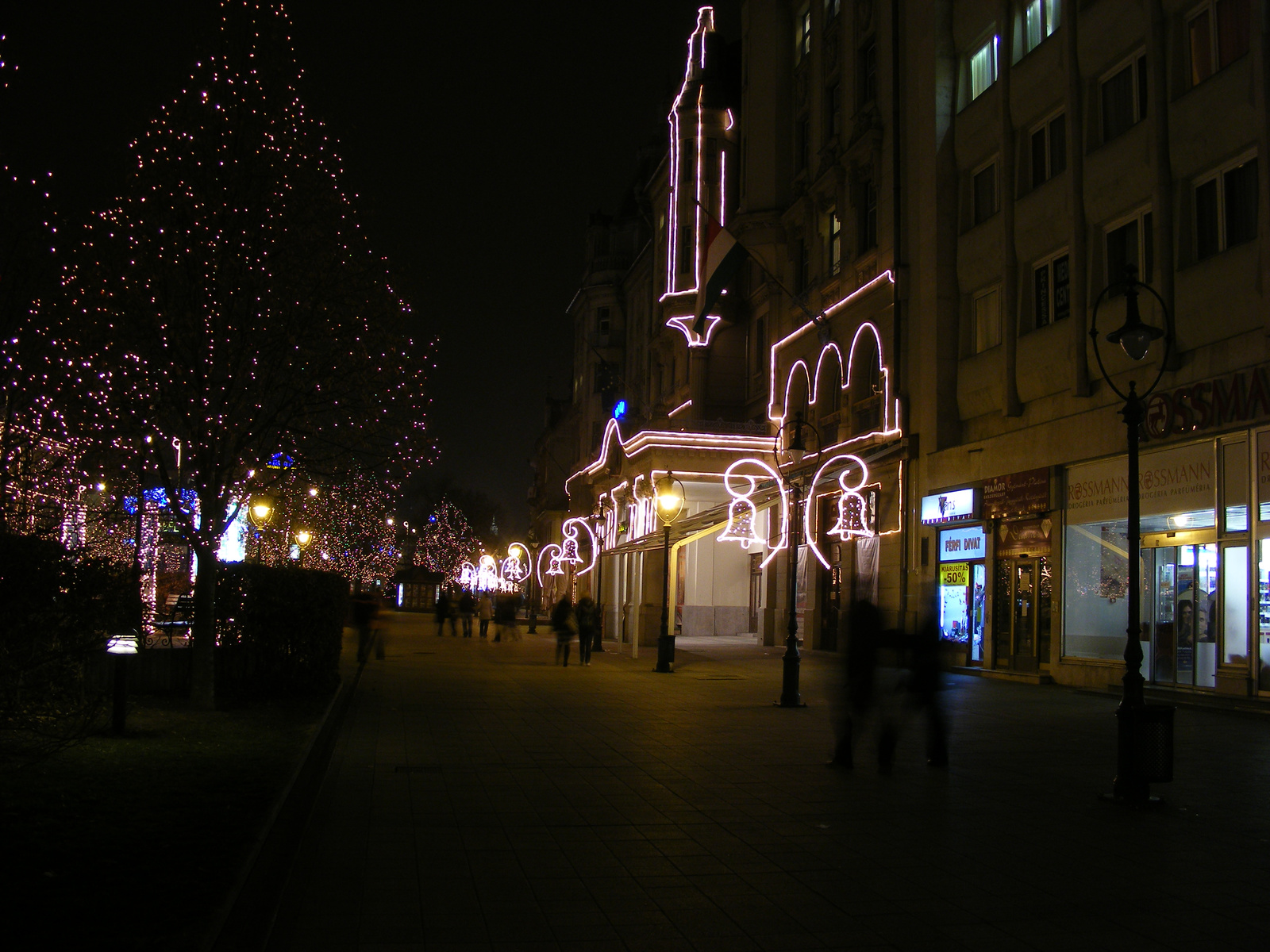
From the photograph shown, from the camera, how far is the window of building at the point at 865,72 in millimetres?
32344

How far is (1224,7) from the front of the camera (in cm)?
1841

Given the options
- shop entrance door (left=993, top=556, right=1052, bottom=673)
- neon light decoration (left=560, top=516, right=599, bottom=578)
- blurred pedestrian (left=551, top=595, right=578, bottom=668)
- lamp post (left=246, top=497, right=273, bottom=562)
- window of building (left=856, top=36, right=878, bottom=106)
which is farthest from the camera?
neon light decoration (left=560, top=516, right=599, bottom=578)

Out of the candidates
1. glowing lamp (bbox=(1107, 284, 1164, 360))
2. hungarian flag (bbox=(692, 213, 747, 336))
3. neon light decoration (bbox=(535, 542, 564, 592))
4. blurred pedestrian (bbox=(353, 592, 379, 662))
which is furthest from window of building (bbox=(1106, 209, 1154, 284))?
neon light decoration (bbox=(535, 542, 564, 592))

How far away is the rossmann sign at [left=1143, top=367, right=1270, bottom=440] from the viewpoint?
17.3 m

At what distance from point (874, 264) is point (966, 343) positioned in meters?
5.05

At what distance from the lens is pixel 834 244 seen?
1359 inches

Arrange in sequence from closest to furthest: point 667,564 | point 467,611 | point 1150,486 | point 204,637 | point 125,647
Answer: point 125,647 < point 204,637 < point 1150,486 < point 667,564 < point 467,611

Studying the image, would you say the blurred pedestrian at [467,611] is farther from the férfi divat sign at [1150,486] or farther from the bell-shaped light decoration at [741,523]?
the férfi divat sign at [1150,486]

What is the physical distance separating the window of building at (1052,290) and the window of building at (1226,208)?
345 centimetres

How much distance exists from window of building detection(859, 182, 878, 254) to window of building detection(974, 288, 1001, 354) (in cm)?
582

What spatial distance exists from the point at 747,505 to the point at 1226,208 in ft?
48.4

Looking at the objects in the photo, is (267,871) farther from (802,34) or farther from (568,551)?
(568,551)

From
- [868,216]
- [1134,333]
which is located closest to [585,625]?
[868,216]

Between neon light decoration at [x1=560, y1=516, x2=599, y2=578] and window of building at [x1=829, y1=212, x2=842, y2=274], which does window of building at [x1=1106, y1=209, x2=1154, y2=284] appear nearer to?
window of building at [x1=829, y1=212, x2=842, y2=274]
